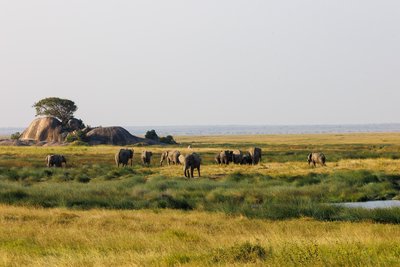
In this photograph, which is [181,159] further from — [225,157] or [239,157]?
[239,157]

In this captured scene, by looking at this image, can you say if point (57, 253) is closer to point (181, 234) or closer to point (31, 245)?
point (31, 245)

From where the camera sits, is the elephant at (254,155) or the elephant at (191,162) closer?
the elephant at (191,162)

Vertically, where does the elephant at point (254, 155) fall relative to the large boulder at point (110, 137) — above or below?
below

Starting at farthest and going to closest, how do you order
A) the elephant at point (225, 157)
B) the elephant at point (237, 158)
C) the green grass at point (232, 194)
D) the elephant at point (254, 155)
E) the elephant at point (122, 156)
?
the elephant at point (254, 155)
the elephant at point (237, 158)
the elephant at point (122, 156)
the elephant at point (225, 157)
the green grass at point (232, 194)

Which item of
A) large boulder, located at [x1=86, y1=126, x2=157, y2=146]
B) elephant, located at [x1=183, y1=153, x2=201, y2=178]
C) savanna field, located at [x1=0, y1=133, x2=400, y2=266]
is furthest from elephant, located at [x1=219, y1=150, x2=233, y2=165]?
large boulder, located at [x1=86, y1=126, x2=157, y2=146]

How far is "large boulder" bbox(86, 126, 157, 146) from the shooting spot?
3403 inches

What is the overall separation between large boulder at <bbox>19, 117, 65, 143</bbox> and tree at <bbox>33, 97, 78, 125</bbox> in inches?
91.7

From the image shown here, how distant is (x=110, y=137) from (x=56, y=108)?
14.3 meters

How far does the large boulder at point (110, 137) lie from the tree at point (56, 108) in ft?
31.6

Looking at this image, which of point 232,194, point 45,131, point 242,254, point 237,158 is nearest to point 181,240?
point 242,254

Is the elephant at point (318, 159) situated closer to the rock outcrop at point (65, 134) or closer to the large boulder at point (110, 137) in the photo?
the rock outcrop at point (65, 134)

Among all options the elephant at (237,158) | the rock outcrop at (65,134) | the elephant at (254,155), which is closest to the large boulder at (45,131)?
the rock outcrop at (65,134)

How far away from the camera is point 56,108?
95.9 metres

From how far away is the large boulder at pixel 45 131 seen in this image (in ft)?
294
